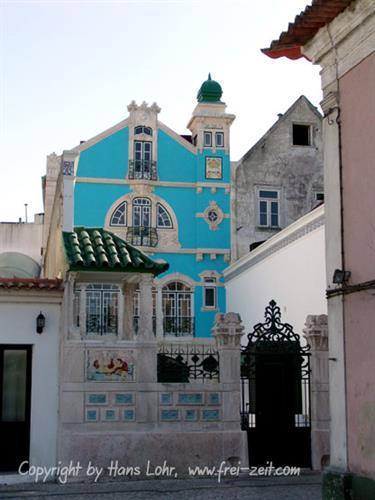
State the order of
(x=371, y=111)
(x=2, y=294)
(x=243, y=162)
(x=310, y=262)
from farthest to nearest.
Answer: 1. (x=243, y=162)
2. (x=310, y=262)
3. (x=2, y=294)
4. (x=371, y=111)

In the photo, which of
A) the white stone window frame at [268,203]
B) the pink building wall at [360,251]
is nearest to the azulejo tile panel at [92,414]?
the pink building wall at [360,251]

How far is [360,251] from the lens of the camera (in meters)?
9.48

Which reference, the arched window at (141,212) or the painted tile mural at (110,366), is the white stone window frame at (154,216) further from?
the painted tile mural at (110,366)

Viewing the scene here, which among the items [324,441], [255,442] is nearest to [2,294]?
[255,442]

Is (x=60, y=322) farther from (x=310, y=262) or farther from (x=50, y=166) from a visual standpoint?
(x=50, y=166)

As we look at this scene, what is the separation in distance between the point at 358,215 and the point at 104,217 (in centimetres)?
2050

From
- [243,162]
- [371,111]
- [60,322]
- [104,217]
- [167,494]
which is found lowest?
[167,494]

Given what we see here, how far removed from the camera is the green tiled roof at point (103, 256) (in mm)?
13961

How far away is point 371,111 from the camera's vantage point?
30.8 feet

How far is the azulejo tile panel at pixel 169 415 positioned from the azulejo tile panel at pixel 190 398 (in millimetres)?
187

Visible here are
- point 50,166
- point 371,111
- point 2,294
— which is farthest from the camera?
point 50,166

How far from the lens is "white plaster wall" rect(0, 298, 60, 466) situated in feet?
45.4

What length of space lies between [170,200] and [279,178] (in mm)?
4449

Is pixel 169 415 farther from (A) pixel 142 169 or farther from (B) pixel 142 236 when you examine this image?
(A) pixel 142 169
